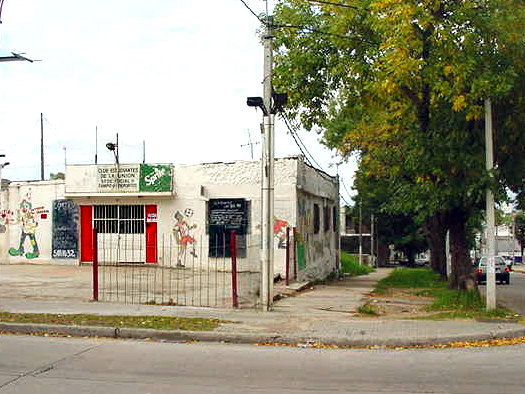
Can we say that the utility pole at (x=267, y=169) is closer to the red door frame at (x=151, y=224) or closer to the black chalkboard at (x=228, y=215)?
the black chalkboard at (x=228, y=215)

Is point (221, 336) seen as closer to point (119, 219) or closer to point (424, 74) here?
point (424, 74)

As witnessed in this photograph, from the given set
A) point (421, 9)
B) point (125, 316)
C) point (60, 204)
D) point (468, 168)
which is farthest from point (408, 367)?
point (60, 204)

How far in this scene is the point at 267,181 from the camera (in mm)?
13570

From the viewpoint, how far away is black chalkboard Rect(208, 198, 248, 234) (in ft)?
73.2

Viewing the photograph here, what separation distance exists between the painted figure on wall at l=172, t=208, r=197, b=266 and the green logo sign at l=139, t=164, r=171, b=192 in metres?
1.02

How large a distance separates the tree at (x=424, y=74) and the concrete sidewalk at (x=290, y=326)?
3.51 m

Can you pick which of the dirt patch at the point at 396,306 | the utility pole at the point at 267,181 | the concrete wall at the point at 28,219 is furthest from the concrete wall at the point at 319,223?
the concrete wall at the point at 28,219

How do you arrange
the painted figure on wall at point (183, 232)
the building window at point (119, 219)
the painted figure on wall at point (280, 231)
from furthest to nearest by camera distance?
the building window at point (119, 219), the painted figure on wall at point (183, 232), the painted figure on wall at point (280, 231)

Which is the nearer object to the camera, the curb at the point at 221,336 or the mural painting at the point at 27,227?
the curb at the point at 221,336

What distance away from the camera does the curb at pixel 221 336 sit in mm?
10414

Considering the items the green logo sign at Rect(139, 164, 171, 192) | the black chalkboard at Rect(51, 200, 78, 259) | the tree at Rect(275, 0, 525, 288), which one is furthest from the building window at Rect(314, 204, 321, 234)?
the black chalkboard at Rect(51, 200, 78, 259)

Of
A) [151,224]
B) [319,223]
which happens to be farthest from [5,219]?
[319,223]

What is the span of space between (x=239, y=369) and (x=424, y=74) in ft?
26.4

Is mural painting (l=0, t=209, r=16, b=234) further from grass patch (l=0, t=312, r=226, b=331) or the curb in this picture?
the curb
